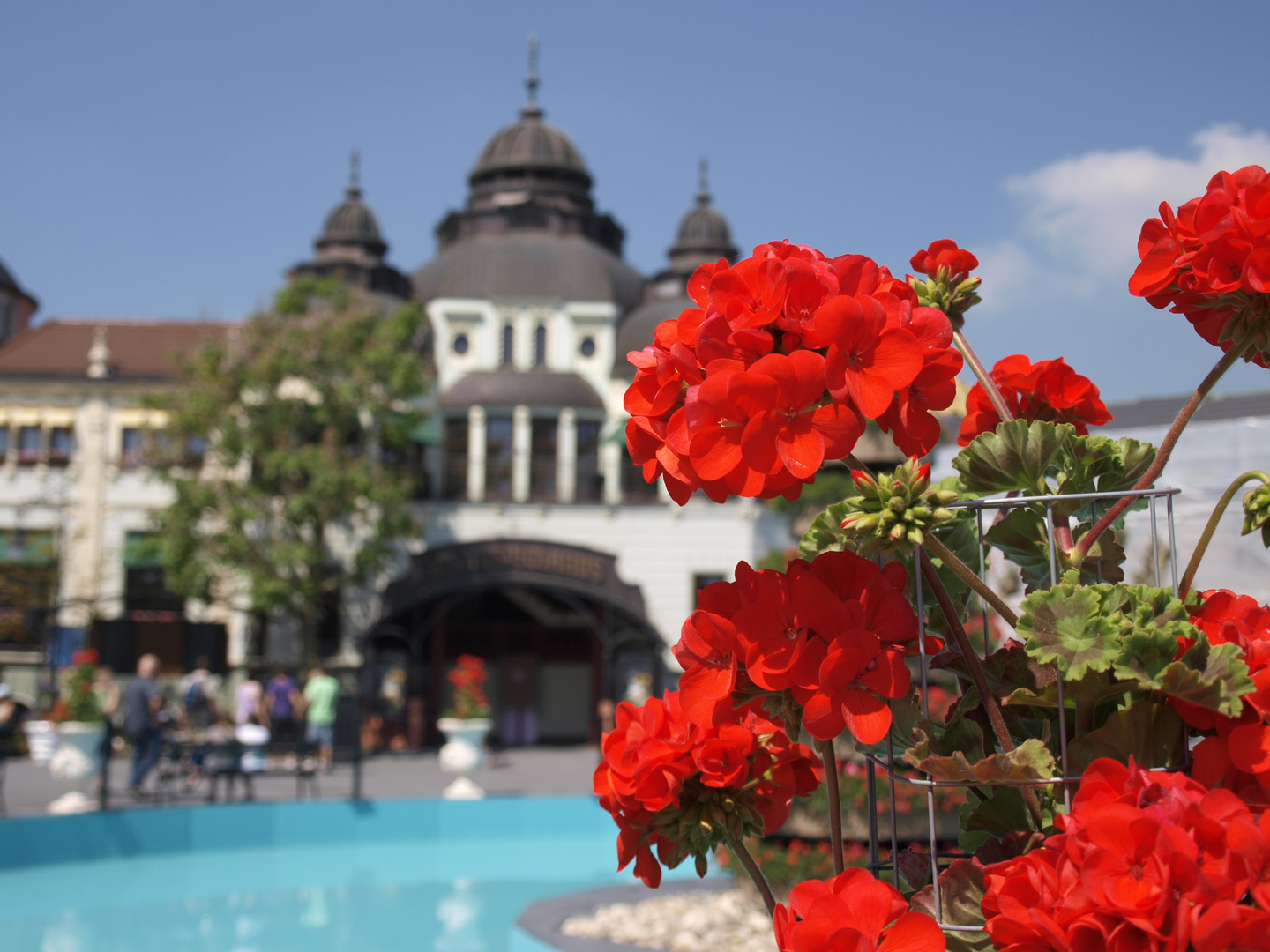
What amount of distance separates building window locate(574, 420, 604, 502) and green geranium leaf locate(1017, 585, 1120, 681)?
83.7ft

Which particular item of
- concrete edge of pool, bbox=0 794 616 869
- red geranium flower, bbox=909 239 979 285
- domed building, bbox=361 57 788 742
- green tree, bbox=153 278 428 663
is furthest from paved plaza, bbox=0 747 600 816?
red geranium flower, bbox=909 239 979 285

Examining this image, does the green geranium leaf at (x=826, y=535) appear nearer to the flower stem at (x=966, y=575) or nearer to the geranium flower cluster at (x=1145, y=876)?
the flower stem at (x=966, y=575)

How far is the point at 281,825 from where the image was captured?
510 inches

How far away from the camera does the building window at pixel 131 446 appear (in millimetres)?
26689

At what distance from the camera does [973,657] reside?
1.59 metres

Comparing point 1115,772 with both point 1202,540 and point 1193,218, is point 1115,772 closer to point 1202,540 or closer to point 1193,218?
point 1202,540

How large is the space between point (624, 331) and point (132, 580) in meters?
13.0

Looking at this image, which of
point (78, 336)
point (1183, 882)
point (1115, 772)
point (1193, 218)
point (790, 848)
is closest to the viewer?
point (1183, 882)

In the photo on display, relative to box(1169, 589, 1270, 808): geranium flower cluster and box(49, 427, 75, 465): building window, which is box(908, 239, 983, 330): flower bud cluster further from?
box(49, 427, 75, 465): building window

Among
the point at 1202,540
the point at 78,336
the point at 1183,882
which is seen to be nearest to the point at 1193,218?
the point at 1202,540

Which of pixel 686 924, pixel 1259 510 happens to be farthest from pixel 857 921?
pixel 686 924

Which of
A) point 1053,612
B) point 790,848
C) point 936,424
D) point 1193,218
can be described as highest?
point 1193,218

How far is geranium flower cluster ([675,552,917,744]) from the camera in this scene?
1466 millimetres

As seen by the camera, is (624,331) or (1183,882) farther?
(624,331)
